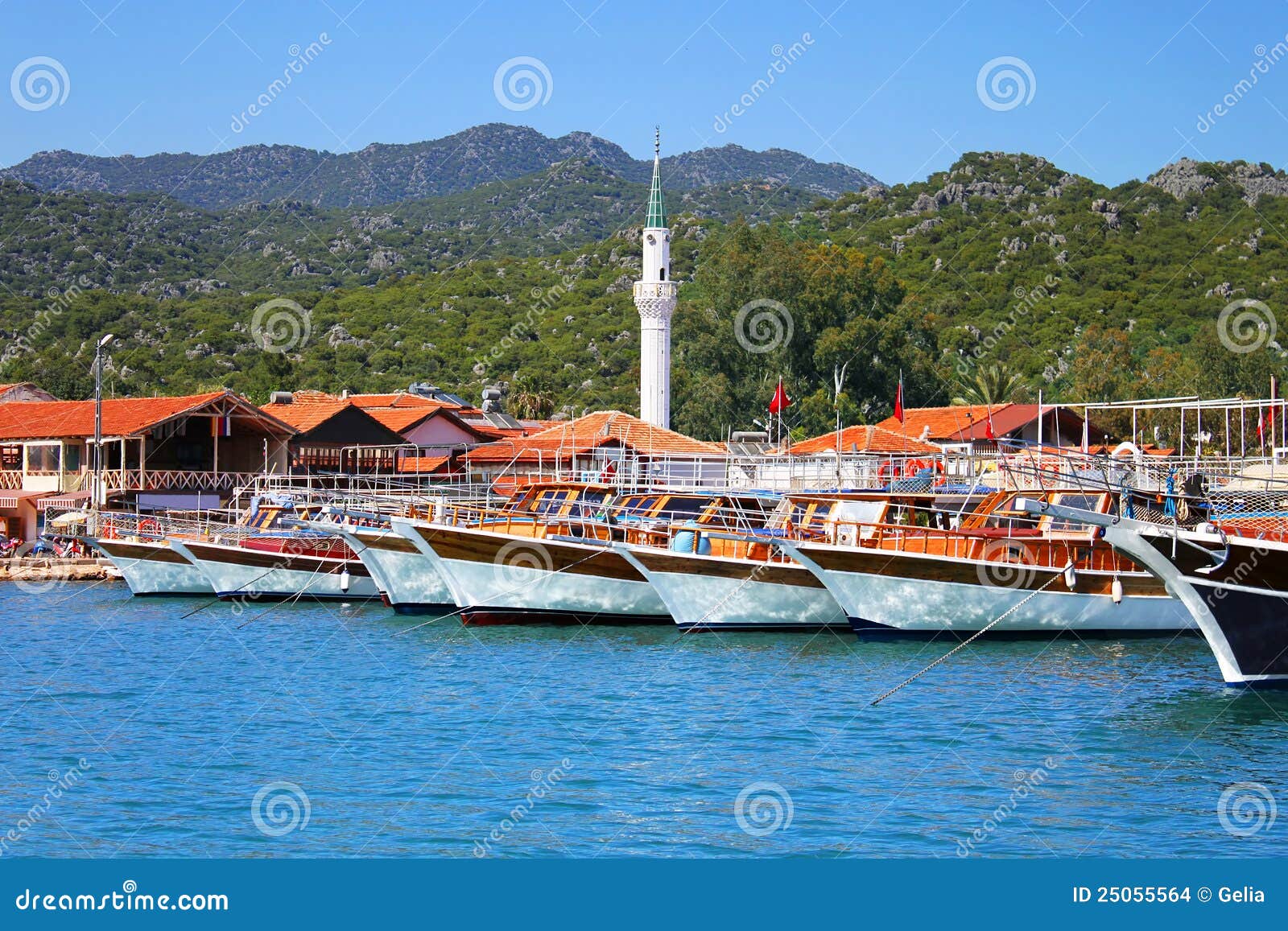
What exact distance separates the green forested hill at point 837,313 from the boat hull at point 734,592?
30881 millimetres

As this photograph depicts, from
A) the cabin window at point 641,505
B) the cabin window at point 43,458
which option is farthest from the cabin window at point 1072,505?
the cabin window at point 43,458

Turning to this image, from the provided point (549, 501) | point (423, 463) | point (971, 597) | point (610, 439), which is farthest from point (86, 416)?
point (971, 597)

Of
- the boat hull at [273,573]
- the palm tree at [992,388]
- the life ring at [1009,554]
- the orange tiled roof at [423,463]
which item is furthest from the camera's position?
the palm tree at [992,388]

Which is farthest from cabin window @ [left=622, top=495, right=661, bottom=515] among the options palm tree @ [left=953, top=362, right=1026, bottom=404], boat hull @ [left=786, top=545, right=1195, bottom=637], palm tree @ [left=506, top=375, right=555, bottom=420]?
palm tree @ [left=506, top=375, right=555, bottom=420]

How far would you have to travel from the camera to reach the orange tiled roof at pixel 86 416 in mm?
50688

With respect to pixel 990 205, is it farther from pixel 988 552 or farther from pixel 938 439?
pixel 988 552

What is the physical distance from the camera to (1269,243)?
100 meters

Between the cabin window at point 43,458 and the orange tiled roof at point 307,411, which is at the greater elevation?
the orange tiled roof at point 307,411

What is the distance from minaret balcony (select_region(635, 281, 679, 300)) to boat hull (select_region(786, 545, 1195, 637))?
125 feet

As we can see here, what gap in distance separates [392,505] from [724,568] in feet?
31.8

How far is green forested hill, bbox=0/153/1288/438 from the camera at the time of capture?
72875 mm

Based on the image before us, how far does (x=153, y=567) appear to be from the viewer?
4269 cm

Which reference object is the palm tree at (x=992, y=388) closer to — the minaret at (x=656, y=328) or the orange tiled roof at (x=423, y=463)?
the minaret at (x=656, y=328)

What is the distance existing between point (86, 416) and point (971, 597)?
37.0 meters
